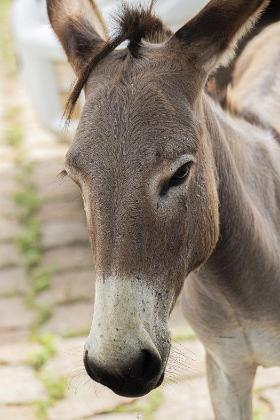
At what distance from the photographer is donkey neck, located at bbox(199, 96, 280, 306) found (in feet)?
8.46

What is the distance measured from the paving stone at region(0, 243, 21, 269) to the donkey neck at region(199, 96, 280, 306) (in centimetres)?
271

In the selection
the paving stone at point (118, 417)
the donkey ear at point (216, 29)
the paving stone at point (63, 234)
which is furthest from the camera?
the paving stone at point (63, 234)

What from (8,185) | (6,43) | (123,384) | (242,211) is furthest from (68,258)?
(6,43)

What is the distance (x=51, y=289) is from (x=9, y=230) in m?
0.94

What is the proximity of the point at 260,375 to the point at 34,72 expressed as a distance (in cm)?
270

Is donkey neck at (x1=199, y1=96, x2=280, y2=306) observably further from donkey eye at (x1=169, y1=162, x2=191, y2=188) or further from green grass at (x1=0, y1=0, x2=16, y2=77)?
green grass at (x1=0, y1=0, x2=16, y2=77)

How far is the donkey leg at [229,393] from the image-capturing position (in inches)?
122

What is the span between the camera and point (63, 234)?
5504 mm

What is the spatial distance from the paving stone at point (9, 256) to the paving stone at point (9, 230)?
107mm

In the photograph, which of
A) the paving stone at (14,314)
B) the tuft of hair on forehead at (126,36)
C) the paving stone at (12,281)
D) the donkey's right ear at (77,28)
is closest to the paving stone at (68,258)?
the paving stone at (12,281)

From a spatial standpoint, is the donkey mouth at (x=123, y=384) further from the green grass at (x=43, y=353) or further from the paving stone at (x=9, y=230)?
the paving stone at (x=9, y=230)

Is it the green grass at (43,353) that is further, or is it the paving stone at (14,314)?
the paving stone at (14,314)

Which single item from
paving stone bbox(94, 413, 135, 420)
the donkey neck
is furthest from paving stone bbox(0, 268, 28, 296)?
the donkey neck

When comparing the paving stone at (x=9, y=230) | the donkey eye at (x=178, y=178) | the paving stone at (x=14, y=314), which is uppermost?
the donkey eye at (x=178, y=178)
